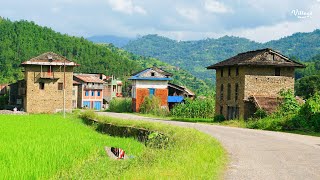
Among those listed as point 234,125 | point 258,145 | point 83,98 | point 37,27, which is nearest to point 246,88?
point 234,125

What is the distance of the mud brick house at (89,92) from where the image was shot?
95.9 meters

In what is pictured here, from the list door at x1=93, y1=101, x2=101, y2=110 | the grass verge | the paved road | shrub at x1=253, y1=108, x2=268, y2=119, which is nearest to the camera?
the grass verge

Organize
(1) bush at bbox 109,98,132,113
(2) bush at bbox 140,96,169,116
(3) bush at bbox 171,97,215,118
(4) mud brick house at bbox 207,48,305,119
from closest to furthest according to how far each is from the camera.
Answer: (4) mud brick house at bbox 207,48,305,119
(3) bush at bbox 171,97,215,118
(2) bush at bbox 140,96,169,116
(1) bush at bbox 109,98,132,113

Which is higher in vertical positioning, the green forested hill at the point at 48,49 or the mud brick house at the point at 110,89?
the green forested hill at the point at 48,49

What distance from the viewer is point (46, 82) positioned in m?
66.4

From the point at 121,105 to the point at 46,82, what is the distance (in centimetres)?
1524

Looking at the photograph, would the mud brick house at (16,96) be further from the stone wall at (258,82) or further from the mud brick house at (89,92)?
the stone wall at (258,82)

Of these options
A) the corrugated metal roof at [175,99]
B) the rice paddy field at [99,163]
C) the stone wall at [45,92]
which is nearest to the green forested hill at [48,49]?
the stone wall at [45,92]

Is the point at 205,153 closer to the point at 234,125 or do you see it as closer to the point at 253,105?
the point at 234,125

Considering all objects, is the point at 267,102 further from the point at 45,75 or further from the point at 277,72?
the point at 45,75

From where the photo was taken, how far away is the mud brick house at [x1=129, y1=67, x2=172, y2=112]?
73.2 m

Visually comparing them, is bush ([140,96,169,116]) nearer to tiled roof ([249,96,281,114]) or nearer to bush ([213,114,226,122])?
bush ([213,114,226,122])

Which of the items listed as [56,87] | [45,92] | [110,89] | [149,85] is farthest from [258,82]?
[110,89]

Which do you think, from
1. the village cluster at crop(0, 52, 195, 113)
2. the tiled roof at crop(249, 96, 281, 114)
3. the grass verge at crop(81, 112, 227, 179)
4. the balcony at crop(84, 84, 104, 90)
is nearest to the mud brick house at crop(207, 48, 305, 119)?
the tiled roof at crop(249, 96, 281, 114)
